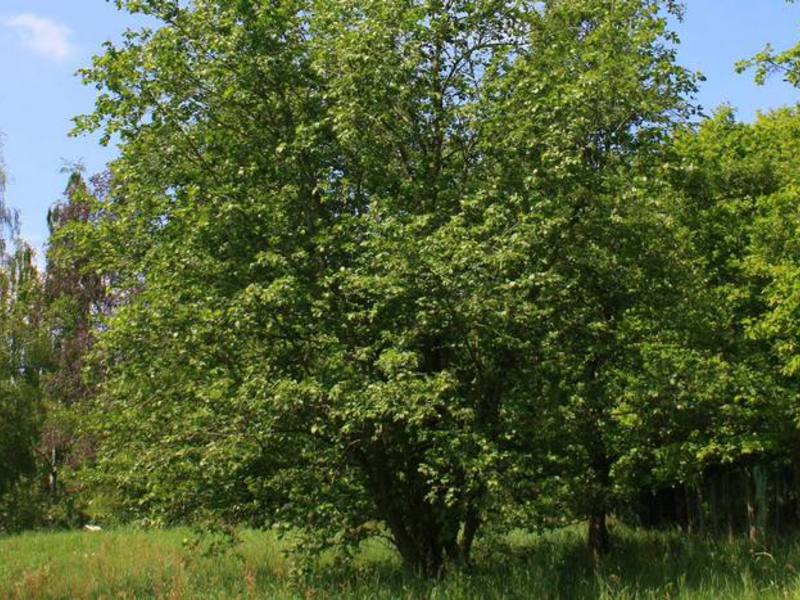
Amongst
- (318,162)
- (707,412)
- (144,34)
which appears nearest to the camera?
(318,162)

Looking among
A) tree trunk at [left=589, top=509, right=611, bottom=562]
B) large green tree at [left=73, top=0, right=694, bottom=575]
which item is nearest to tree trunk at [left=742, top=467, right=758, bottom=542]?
tree trunk at [left=589, top=509, right=611, bottom=562]

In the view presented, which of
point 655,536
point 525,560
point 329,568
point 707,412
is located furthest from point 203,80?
point 655,536

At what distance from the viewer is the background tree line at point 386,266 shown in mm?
11039

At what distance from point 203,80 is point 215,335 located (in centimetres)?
356

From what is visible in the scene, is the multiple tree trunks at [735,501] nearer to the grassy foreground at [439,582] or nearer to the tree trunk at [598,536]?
the grassy foreground at [439,582]

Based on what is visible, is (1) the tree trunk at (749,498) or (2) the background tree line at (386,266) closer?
(2) the background tree line at (386,266)

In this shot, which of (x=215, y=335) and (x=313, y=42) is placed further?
(x=313, y=42)

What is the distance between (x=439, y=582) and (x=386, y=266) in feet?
12.8

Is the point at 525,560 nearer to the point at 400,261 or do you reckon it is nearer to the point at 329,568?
the point at 329,568

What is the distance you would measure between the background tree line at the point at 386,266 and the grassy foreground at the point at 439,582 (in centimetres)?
80

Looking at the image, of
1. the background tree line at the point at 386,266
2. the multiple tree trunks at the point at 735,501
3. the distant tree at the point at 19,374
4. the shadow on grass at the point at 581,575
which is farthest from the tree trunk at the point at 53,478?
the background tree line at the point at 386,266

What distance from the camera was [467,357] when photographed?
1198 cm

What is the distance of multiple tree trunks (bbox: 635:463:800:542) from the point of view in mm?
24797

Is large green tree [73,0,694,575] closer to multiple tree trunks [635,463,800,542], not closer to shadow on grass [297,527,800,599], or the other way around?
shadow on grass [297,527,800,599]
